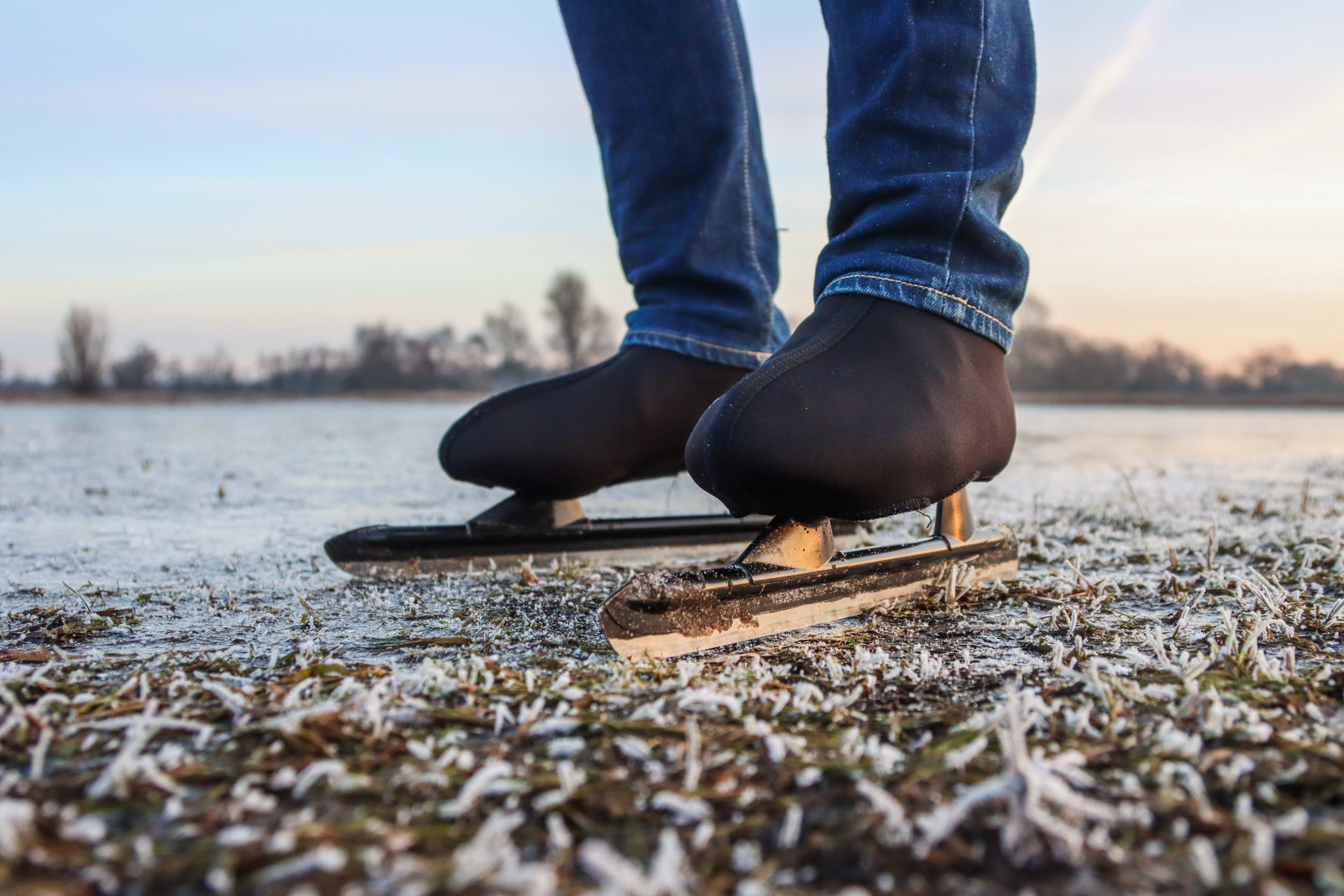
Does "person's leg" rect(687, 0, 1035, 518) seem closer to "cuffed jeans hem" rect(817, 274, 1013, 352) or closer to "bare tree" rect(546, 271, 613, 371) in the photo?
"cuffed jeans hem" rect(817, 274, 1013, 352)

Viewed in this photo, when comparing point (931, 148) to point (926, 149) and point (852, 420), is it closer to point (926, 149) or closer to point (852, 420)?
point (926, 149)

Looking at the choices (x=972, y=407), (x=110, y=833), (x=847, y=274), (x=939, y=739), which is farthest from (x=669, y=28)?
(x=110, y=833)

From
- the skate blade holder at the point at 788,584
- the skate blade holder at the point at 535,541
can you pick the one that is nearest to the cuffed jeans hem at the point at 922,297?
the skate blade holder at the point at 788,584

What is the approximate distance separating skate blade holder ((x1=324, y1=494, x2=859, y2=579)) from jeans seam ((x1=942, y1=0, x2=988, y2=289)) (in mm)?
674

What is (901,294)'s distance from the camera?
1.15 m

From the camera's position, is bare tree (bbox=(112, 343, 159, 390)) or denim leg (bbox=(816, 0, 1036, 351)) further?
bare tree (bbox=(112, 343, 159, 390))

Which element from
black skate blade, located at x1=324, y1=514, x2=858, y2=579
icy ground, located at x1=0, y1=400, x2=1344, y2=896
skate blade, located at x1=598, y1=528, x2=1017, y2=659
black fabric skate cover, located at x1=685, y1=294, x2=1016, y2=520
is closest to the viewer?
icy ground, located at x1=0, y1=400, x2=1344, y2=896

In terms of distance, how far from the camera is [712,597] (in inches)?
39.8

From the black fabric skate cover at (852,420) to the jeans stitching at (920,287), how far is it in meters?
0.03

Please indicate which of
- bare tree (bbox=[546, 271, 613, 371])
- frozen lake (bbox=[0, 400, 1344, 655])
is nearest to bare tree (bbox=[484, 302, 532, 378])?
bare tree (bbox=[546, 271, 613, 371])

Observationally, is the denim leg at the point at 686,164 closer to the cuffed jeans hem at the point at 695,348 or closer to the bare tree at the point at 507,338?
the cuffed jeans hem at the point at 695,348

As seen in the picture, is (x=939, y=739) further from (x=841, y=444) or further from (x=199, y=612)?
(x=199, y=612)

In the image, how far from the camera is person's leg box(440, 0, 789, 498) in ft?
5.08

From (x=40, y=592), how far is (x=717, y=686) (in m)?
1.13
